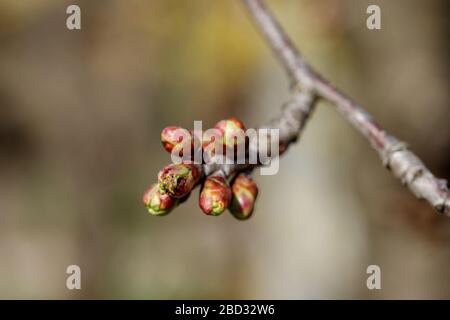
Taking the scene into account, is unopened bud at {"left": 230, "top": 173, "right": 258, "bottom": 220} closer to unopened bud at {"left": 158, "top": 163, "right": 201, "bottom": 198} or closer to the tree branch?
unopened bud at {"left": 158, "top": 163, "right": 201, "bottom": 198}

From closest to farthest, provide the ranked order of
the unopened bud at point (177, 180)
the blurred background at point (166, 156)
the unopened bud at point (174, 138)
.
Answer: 1. the unopened bud at point (177, 180)
2. the unopened bud at point (174, 138)
3. the blurred background at point (166, 156)

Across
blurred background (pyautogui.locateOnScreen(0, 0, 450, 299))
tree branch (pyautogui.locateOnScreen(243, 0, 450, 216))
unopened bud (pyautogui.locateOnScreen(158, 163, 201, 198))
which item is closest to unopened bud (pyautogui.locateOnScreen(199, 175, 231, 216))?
unopened bud (pyautogui.locateOnScreen(158, 163, 201, 198))

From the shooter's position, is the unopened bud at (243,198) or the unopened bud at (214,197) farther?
the unopened bud at (243,198)

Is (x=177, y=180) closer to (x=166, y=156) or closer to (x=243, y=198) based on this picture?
(x=243, y=198)

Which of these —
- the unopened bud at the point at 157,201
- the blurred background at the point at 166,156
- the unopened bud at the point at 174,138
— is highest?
the blurred background at the point at 166,156

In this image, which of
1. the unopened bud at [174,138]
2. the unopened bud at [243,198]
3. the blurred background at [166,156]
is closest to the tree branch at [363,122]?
the unopened bud at [243,198]

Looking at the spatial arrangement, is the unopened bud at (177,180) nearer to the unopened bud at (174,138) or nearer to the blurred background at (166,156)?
the unopened bud at (174,138)
